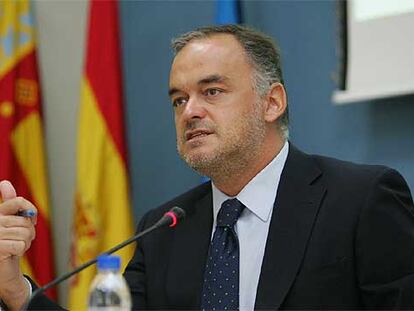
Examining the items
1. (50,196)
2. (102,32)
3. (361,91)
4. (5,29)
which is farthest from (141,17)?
(361,91)

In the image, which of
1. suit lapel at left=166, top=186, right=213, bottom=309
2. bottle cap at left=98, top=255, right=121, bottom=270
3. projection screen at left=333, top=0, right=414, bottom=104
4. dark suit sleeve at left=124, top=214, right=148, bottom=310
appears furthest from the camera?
projection screen at left=333, top=0, right=414, bottom=104

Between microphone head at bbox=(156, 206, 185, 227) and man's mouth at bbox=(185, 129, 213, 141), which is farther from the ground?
man's mouth at bbox=(185, 129, 213, 141)

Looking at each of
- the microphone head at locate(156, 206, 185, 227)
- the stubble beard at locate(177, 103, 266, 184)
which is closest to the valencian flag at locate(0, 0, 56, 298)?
the stubble beard at locate(177, 103, 266, 184)

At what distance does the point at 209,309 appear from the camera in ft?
8.13

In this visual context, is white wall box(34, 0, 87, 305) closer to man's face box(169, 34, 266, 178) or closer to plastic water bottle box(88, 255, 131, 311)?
man's face box(169, 34, 266, 178)

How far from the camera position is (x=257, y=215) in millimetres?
2588

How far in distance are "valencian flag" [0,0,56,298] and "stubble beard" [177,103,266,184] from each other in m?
1.58

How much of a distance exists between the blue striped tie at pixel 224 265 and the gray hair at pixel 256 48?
379 millimetres

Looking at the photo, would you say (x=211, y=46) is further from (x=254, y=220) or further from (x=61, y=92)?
(x=61, y=92)

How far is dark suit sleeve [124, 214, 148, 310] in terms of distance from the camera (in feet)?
8.86

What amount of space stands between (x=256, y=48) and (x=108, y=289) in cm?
128

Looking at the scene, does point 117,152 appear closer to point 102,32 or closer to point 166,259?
point 102,32

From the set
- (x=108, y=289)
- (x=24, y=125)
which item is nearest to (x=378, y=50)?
(x=24, y=125)

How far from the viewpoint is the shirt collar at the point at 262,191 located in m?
2.60
